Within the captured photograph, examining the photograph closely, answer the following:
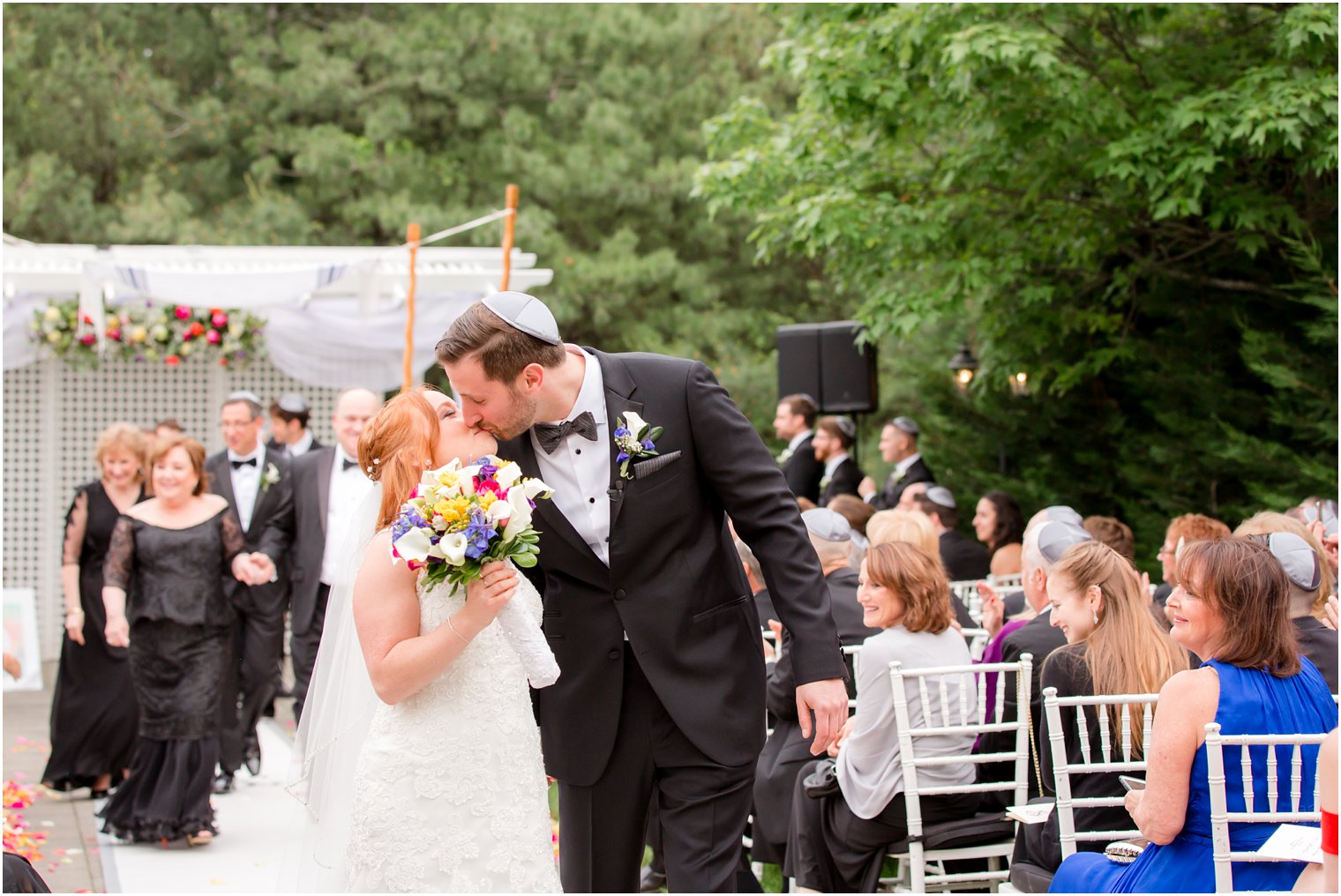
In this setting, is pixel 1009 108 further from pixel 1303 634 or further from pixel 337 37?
pixel 337 37

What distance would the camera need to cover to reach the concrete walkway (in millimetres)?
5852

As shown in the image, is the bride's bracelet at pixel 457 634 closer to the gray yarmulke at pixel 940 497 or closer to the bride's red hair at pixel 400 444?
the bride's red hair at pixel 400 444

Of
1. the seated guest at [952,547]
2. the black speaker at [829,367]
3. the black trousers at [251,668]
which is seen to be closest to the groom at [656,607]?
the black trousers at [251,668]

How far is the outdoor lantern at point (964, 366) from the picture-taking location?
45.2 feet

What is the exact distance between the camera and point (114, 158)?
20.5m

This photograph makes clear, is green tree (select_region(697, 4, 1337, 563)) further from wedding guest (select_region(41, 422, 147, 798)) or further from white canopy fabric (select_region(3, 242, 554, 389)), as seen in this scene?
wedding guest (select_region(41, 422, 147, 798))

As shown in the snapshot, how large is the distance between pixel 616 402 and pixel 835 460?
7842 mm

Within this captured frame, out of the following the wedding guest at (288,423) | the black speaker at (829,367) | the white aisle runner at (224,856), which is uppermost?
the black speaker at (829,367)

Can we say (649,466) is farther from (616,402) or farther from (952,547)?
(952,547)

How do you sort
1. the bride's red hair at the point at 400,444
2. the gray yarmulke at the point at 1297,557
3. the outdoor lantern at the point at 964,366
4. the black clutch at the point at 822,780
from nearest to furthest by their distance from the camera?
1. the bride's red hair at the point at 400,444
2. the gray yarmulke at the point at 1297,557
3. the black clutch at the point at 822,780
4. the outdoor lantern at the point at 964,366

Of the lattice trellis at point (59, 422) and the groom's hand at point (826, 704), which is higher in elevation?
the lattice trellis at point (59, 422)

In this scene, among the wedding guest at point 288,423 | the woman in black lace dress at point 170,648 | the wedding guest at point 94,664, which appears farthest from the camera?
the wedding guest at point 288,423

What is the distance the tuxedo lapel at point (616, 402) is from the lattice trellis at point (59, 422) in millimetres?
10592

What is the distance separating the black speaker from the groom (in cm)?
999
